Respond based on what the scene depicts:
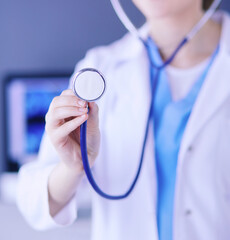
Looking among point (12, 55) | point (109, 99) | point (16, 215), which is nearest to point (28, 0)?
point (12, 55)

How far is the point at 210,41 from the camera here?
79 cm

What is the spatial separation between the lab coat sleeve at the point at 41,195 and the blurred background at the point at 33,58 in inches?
36.4

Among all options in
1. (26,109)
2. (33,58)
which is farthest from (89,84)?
(33,58)

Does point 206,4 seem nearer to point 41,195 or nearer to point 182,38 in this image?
point 182,38

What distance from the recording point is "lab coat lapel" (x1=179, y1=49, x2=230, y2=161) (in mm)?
693

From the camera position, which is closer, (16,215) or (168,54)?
(168,54)

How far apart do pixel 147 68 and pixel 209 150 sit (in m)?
0.21

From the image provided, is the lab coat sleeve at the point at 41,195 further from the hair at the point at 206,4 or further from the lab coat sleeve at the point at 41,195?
the hair at the point at 206,4

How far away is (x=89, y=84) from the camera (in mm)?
436

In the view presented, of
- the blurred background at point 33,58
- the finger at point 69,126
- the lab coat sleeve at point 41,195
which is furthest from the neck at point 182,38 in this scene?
the blurred background at point 33,58

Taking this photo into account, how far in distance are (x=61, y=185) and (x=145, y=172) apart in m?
0.16

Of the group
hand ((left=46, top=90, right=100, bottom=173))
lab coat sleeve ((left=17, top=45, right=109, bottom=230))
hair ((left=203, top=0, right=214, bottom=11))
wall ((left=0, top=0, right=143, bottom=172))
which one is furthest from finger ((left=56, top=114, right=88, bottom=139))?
wall ((left=0, top=0, right=143, bottom=172))

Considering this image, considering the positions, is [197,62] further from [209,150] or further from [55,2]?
[55,2]

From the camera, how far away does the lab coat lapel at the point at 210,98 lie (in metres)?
0.69
